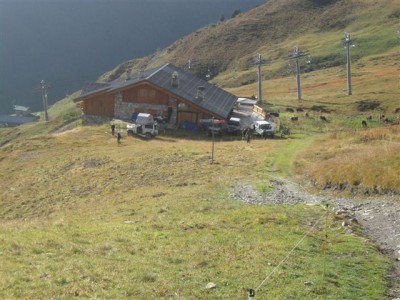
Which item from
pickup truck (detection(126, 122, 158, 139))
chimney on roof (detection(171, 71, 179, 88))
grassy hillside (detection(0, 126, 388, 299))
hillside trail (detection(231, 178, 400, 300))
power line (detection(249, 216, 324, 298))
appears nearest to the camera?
power line (detection(249, 216, 324, 298))

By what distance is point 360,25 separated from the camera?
168250 mm

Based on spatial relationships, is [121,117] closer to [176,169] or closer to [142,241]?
[176,169]

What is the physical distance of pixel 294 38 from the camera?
178 m

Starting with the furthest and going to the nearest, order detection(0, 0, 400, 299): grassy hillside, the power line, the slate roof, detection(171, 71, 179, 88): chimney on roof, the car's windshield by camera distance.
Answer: detection(171, 71, 179, 88): chimney on roof → the slate roof → the car's windshield → detection(0, 0, 400, 299): grassy hillside → the power line

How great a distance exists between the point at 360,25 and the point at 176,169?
150m

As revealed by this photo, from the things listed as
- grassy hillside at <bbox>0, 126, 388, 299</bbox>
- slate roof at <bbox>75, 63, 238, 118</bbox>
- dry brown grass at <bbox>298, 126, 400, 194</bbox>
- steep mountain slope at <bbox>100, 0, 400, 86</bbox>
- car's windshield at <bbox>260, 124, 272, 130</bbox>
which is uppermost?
steep mountain slope at <bbox>100, 0, 400, 86</bbox>

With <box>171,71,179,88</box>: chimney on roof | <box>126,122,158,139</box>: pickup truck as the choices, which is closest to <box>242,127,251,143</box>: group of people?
<box>126,122,158,139</box>: pickup truck

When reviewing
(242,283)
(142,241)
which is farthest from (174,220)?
(242,283)

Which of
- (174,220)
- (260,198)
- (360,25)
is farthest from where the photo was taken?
(360,25)

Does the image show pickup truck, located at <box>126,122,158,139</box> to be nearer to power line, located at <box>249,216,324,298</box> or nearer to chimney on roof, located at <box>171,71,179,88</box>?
chimney on roof, located at <box>171,71,179,88</box>

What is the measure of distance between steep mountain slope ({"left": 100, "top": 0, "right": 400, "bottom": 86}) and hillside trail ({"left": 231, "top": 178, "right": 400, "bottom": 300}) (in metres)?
111

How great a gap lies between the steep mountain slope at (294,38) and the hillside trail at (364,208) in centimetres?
11051

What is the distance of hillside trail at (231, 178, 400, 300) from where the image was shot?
57.2 feet

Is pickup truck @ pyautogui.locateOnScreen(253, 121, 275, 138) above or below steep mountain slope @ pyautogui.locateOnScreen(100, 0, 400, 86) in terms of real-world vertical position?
below
